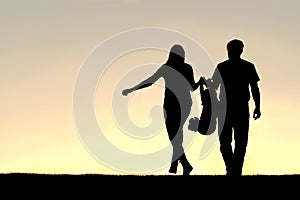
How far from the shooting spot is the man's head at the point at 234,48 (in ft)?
57.8

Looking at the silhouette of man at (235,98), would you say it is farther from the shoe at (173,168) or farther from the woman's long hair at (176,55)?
the shoe at (173,168)

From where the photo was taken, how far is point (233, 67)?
699 inches

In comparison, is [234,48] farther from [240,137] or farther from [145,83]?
[145,83]

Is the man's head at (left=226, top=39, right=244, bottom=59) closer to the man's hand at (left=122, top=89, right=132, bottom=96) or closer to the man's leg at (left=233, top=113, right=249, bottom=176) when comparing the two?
the man's leg at (left=233, top=113, right=249, bottom=176)

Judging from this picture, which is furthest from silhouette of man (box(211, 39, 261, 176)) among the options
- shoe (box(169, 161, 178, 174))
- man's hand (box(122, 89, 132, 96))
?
man's hand (box(122, 89, 132, 96))

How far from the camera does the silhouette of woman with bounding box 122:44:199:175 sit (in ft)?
62.2

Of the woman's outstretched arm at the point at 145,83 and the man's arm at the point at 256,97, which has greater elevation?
the woman's outstretched arm at the point at 145,83

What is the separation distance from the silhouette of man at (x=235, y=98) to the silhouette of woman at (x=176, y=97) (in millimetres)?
1181

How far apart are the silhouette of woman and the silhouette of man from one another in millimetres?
1181

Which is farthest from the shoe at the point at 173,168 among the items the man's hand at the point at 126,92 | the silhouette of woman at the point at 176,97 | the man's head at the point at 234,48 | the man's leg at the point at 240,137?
the man's head at the point at 234,48

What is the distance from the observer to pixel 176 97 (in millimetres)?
19172

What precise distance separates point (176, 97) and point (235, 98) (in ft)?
5.88
